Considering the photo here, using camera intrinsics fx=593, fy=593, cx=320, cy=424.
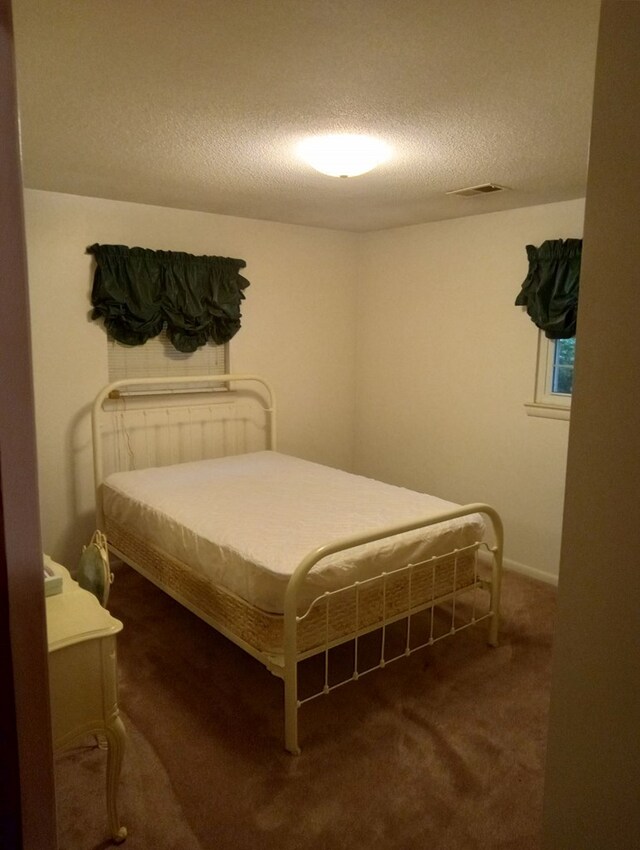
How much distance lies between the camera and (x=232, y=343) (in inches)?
168

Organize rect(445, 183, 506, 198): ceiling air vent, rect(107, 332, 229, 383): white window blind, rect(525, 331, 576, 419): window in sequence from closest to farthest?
1. rect(445, 183, 506, 198): ceiling air vent
2. rect(525, 331, 576, 419): window
3. rect(107, 332, 229, 383): white window blind

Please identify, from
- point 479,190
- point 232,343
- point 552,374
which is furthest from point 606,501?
point 232,343

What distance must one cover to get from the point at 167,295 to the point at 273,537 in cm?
196

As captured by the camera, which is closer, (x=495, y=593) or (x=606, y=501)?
(x=606, y=501)

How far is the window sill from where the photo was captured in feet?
11.8

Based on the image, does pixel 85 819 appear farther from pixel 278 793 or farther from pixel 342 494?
pixel 342 494

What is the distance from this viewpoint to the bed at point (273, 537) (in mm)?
2318

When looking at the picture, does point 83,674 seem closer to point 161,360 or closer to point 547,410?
point 161,360

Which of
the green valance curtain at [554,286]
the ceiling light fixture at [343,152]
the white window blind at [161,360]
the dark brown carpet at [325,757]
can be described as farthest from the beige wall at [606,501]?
the white window blind at [161,360]

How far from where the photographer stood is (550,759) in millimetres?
952

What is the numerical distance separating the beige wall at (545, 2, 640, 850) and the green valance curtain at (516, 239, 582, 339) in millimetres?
2784

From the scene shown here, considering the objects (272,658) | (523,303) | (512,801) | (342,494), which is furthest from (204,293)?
(512,801)

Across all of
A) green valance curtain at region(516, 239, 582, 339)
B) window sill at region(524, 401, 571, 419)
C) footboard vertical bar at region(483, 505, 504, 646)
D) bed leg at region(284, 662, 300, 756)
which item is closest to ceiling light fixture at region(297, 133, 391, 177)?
green valance curtain at region(516, 239, 582, 339)

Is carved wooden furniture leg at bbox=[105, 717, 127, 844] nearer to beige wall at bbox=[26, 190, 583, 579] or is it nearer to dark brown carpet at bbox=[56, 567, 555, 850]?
dark brown carpet at bbox=[56, 567, 555, 850]
